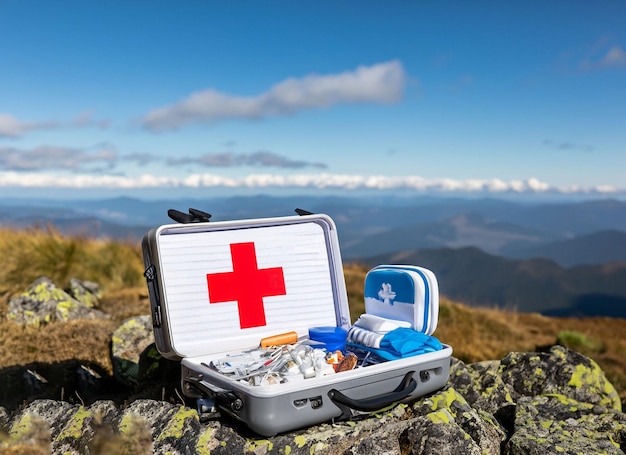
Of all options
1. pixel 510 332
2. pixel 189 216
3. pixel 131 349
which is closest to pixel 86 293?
pixel 131 349

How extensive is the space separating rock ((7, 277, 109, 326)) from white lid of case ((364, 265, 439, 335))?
504 centimetres

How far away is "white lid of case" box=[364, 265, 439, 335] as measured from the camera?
444 centimetres

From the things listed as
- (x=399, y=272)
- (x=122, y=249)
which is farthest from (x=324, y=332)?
(x=122, y=249)

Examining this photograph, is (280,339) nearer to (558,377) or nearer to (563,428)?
(563,428)

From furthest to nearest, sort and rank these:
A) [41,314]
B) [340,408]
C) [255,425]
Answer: [41,314] < [340,408] < [255,425]

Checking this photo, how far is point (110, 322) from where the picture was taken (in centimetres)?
774

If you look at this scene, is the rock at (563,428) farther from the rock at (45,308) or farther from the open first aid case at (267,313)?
the rock at (45,308)

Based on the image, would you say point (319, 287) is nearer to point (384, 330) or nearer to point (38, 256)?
point (384, 330)

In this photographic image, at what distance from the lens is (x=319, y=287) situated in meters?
4.89

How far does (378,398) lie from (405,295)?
1.13 meters

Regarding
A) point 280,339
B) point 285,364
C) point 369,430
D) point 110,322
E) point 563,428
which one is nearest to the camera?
point 369,430

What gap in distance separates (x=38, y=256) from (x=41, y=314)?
321 cm

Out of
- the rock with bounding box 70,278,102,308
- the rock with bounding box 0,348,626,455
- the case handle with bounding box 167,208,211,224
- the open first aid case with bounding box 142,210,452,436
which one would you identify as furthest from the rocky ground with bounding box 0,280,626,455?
the rock with bounding box 70,278,102,308

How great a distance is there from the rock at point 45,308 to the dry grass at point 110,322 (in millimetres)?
206
